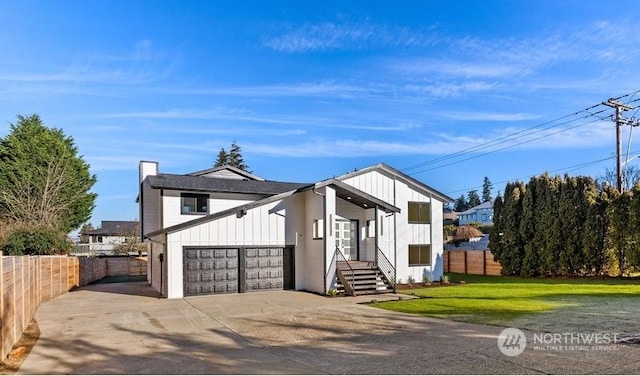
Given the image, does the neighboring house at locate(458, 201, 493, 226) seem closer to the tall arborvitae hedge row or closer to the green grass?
the tall arborvitae hedge row

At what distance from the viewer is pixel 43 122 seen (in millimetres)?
32312

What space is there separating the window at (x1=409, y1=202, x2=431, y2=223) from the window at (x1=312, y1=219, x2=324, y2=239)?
5659 millimetres

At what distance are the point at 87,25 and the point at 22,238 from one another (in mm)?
11586

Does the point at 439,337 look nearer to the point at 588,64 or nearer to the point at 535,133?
the point at 588,64

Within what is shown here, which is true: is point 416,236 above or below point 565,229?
below

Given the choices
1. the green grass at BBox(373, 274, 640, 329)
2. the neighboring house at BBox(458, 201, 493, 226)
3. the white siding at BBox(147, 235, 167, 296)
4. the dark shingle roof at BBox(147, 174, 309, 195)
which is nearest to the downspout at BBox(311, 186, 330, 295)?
the green grass at BBox(373, 274, 640, 329)

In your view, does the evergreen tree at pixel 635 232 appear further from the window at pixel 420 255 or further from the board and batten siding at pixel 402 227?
the window at pixel 420 255

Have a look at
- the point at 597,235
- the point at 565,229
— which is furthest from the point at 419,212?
the point at 597,235

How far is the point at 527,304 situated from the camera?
39.4 ft

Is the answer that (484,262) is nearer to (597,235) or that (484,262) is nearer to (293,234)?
(597,235)

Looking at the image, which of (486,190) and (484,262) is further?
(486,190)

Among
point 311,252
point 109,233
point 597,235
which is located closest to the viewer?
point 311,252

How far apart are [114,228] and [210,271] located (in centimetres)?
3855

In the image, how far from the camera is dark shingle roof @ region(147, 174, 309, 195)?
1889cm
